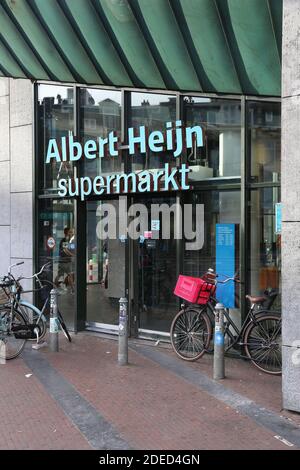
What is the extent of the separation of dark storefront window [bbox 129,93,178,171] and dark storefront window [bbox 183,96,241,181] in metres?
0.31

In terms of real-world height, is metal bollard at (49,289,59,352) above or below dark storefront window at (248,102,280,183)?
below

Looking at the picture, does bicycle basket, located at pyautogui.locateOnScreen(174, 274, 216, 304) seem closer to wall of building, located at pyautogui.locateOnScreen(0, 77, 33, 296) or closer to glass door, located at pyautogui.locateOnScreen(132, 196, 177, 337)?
glass door, located at pyautogui.locateOnScreen(132, 196, 177, 337)

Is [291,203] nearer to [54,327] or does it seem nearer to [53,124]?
[54,327]

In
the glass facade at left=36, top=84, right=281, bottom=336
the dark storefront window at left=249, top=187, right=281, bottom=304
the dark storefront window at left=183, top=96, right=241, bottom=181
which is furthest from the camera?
the dark storefront window at left=183, top=96, right=241, bottom=181

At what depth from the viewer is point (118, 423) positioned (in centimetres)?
498

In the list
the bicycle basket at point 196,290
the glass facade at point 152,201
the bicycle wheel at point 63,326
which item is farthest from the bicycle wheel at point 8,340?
the bicycle basket at point 196,290

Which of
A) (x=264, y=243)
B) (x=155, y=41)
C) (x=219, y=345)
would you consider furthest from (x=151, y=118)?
(x=219, y=345)

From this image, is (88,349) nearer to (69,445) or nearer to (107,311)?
(107,311)

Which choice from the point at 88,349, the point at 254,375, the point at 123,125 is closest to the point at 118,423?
the point at 254,375

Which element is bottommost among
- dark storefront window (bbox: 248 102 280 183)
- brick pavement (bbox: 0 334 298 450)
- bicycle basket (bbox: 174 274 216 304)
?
brick pavement (bbox: 0 334 298 450)

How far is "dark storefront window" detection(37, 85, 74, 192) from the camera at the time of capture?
9.62 m

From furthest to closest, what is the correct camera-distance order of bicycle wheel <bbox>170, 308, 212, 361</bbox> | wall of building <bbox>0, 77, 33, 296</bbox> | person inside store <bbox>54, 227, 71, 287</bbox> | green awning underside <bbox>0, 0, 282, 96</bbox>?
1. wall of building <bbox>0, 77, 33, 296</bbox>
2. person inside store <bbox>54, 227, 71, 287</bbox>
3. bicycle wheel <bbox>170, 308, 212, 361</bbox>
4. green awning underside <bbox>0, 0, 282, 96</bbox>

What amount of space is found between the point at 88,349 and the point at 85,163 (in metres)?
3.30

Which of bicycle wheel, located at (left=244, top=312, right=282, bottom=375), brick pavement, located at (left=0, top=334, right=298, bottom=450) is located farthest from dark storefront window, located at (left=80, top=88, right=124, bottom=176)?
bicycle wheel, located at (left=244, top=312, right=282, bottom=375)
